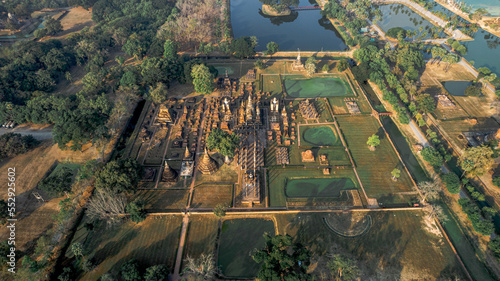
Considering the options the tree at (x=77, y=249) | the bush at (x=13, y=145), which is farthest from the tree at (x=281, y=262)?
the bush at (x=13, y=145)

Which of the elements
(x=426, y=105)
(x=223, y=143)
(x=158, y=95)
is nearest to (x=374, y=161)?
(x=426, y=105)

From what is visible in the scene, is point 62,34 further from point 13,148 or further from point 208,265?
point 208,265

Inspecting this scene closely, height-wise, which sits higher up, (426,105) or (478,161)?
(426,105)

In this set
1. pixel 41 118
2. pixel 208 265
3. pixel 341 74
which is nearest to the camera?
pixel 208 265

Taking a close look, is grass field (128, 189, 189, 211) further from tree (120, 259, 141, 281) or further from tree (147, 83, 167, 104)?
tree (147, 83, 167, 104)

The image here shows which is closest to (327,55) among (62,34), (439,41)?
(439,41)

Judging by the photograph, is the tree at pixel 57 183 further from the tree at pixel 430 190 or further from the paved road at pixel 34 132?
the tree at pixel 430 190

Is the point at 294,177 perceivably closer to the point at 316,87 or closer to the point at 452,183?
the point at 452,183
